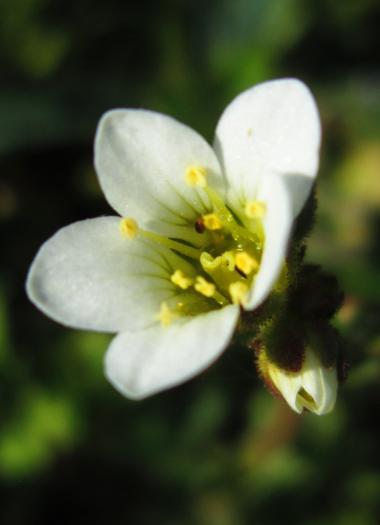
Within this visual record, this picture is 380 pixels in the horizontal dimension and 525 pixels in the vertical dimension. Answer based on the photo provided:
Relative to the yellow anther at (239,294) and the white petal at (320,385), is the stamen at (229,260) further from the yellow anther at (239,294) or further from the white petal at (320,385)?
the white petal at (320,385)

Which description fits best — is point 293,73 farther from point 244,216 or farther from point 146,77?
point 244,216

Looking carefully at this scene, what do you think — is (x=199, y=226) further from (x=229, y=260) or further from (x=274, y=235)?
(x=274, y=235)

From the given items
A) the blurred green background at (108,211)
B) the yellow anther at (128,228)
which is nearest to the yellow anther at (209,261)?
the yellow anther at (128,228)

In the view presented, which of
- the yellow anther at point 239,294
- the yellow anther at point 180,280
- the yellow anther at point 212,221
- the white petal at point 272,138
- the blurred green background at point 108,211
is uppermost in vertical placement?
the white petal at point 272,138

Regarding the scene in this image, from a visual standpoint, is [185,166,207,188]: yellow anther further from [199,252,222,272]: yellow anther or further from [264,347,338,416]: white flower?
[264,347,338,416]: white flower

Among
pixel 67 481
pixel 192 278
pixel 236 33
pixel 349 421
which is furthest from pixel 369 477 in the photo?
pixel 236 33

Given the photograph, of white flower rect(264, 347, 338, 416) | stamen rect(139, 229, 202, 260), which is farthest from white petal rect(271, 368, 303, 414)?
stamen rect(139, 229, 202, 260)
